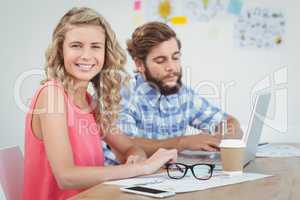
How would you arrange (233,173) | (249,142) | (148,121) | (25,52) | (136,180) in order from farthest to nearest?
(25,52) < (148,121) < (249,142) < (233,173) < (136,180)

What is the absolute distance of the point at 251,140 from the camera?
62.4 inches

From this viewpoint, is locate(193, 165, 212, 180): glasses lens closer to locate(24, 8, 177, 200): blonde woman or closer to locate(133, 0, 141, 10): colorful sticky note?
locate(24, 8, 177, 200): blonde woman

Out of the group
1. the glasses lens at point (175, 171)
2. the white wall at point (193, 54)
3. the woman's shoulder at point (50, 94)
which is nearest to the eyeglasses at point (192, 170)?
the glasses lens at point (175, 171)

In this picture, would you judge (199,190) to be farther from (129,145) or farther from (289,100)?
(289,100)

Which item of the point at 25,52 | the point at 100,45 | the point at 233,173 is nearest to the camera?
the point at 233,173

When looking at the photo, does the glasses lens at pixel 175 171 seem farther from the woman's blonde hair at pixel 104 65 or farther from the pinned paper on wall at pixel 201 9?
the pinned paper on wall at pixel 201 9

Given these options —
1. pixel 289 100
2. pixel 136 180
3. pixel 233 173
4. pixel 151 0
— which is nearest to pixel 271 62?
→ pixel 289 100

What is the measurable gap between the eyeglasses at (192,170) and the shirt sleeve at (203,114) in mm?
1120

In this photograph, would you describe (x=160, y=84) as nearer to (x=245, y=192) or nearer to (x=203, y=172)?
(x=203, y=172)

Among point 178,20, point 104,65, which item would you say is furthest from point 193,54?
point 104,65

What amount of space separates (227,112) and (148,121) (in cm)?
51

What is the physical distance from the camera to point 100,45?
1.74 metres

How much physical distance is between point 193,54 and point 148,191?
1.86 metres

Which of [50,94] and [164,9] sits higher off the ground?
[164,9]
